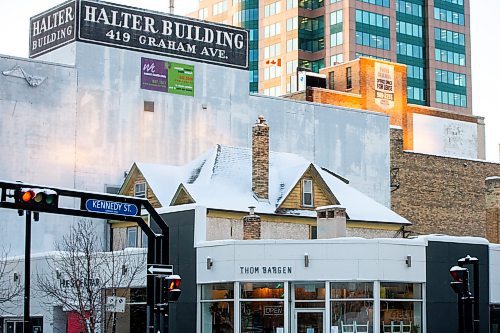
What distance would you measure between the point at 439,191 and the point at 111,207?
5342 cm

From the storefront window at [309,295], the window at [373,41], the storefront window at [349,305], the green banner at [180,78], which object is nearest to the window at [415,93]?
the window at [373,41]

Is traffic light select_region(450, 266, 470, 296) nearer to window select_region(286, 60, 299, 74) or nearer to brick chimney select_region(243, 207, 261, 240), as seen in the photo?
brick chimney select_region(243, 207, 261, 240)

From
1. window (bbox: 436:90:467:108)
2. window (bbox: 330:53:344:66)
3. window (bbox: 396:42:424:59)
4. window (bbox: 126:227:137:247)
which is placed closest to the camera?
window (bbox: 126:227:137:247)

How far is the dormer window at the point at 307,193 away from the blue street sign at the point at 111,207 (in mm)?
23527

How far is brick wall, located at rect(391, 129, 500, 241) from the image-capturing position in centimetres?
7569

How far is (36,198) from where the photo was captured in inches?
997

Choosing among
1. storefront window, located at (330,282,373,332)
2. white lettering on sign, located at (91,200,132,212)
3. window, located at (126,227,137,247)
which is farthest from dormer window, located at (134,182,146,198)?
white lettering on sign, located at (91,200,132,212)

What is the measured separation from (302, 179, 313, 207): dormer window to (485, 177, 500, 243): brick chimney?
1285cm

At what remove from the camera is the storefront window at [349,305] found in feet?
133

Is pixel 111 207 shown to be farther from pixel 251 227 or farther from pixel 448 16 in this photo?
pixel 448 16

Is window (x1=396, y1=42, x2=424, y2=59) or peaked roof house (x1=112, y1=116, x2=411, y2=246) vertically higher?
window (x1=396, y1=42, x2=424, y2=59)

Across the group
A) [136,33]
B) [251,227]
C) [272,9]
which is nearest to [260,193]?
[251,227]

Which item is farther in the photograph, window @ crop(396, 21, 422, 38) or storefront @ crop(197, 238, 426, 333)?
window @ crop(396, 21, 422, 38)

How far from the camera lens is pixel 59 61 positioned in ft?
202
